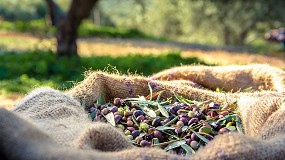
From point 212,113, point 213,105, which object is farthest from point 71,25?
point 212,113

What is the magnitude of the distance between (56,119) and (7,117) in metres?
0.45

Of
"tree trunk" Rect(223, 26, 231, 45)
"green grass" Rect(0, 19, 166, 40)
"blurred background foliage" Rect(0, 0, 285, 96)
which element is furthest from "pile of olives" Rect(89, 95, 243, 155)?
"tree trunk" Rect(223, 26, 231, 45)

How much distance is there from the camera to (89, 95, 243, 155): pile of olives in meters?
2.54

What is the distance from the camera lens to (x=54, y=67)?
9.44 m

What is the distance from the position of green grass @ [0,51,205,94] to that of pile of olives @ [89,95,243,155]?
17.0 feet

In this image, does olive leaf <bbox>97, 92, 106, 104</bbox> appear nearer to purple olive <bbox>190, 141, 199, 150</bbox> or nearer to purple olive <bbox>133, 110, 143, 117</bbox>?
purple olive <bbox>133, 110, 143, 117</bbox>

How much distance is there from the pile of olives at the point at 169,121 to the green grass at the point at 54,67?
518 centimetres

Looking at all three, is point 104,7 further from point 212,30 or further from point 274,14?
point 274,14

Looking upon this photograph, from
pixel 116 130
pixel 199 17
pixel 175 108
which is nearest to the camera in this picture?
pixel 116 130

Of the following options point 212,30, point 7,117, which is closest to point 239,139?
point 7,117

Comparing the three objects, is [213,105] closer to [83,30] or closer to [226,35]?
[83,30]

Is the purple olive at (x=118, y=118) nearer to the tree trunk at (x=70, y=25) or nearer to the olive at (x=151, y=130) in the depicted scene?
the olive at (x=151, y=130)

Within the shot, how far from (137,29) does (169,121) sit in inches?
805

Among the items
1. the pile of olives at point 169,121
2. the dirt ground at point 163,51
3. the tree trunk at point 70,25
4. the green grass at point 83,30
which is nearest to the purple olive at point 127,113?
the pile of olives at point 169,121
